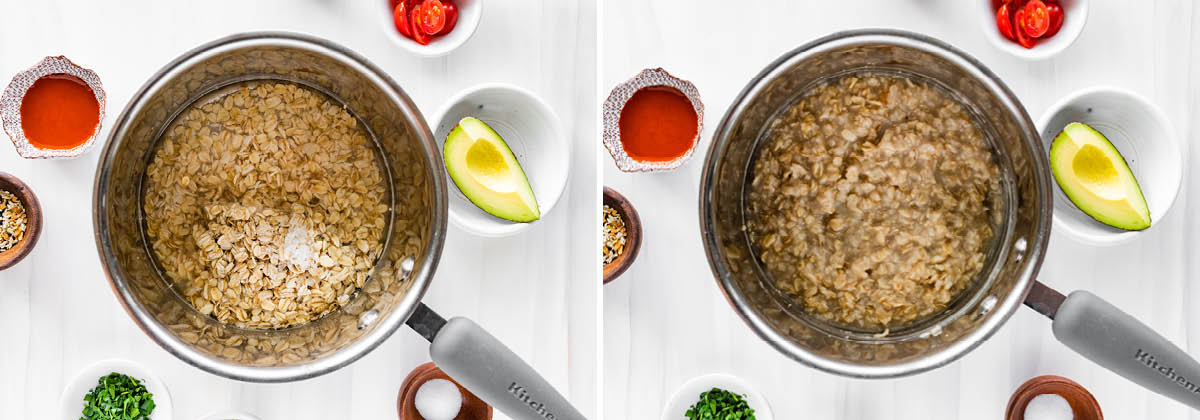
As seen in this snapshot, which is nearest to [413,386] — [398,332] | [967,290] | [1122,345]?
[398,332]

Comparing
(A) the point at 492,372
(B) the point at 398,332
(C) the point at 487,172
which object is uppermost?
(C) the point at 487,172

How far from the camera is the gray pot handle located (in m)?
0.83

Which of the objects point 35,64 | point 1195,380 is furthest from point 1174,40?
point 35,64

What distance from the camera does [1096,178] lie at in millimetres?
1015

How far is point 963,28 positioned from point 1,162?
1.07 m

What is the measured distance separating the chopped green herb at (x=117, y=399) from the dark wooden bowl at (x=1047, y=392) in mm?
954

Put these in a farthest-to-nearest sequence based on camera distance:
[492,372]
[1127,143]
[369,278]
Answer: [1127,143], [369,278], [492,372]

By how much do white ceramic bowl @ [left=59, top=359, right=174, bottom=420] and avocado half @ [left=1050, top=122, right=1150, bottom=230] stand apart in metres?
1.00

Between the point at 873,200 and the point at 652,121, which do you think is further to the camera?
Answer: the point at 652,121

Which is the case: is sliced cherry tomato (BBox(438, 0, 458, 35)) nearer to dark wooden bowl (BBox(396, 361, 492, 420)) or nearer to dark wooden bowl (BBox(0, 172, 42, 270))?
dark wooden bowl (BBox(396, 361, 492, 420))

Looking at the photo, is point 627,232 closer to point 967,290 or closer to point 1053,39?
point 967,290

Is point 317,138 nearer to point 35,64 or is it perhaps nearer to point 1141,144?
point 35,64

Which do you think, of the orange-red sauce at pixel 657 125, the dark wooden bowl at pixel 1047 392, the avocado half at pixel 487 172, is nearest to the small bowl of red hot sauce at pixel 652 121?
the orange-red sauce at pixel 657 125

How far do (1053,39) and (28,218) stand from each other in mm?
1130
